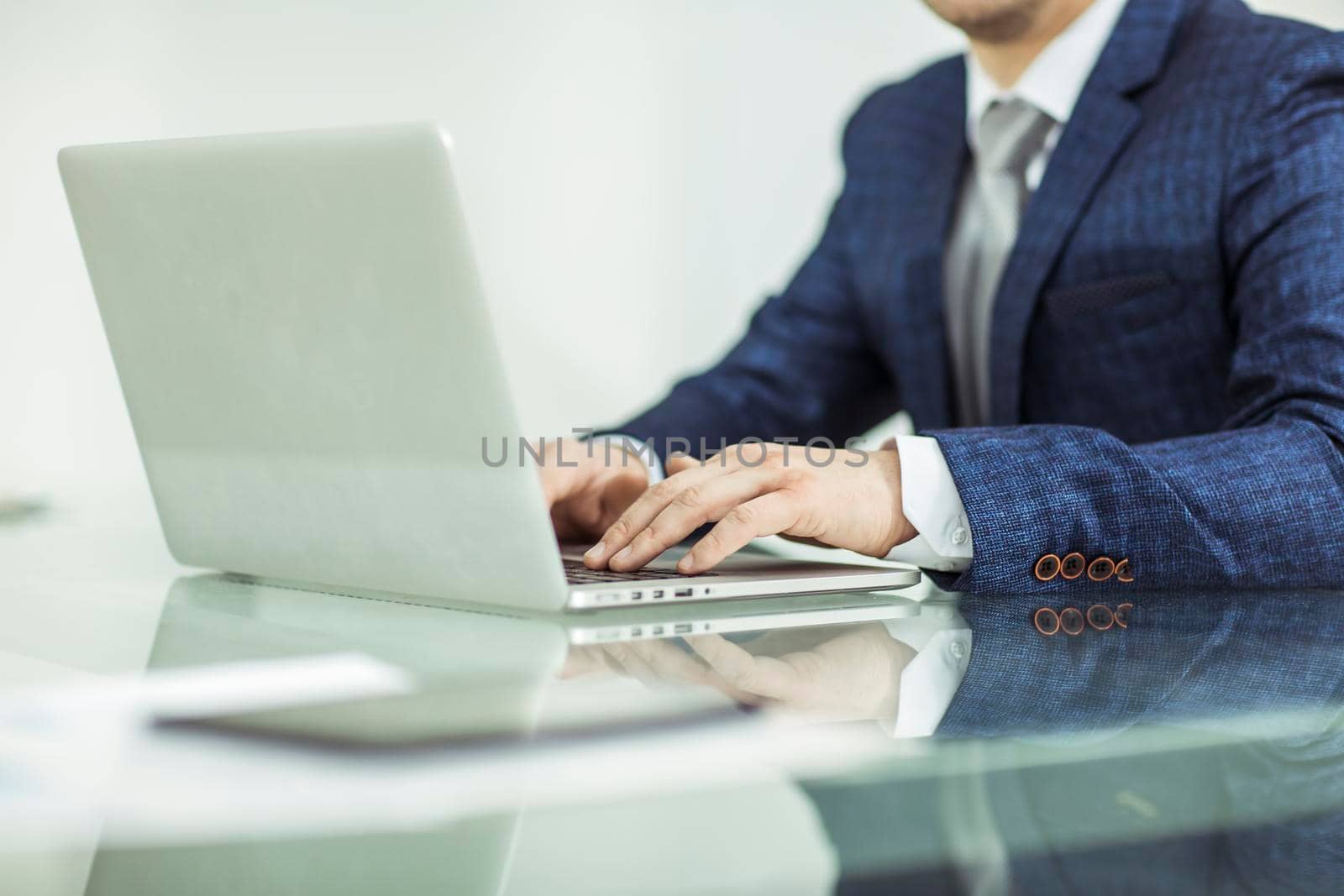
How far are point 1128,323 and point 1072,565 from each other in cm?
63

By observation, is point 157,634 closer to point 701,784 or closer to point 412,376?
point 412,376

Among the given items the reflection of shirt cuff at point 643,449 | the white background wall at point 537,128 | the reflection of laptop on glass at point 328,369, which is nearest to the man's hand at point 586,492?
the reflection of shirt cuff at point 643,449

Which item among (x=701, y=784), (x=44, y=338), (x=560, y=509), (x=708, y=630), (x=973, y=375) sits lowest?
(x=44, y=338)

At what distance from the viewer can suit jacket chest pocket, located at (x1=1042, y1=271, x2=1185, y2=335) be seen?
1459 mm

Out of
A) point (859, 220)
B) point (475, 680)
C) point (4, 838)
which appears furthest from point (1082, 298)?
point (4, 838)

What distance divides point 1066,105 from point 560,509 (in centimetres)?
88

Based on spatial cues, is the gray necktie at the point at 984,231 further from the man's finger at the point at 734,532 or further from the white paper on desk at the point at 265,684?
the white paper on desk at the point at 265,684

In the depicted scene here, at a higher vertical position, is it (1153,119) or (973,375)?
(1153,119)

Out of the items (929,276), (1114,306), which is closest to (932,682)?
(1114,306)

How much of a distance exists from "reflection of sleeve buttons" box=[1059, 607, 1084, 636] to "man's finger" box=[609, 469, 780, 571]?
224 millimetres

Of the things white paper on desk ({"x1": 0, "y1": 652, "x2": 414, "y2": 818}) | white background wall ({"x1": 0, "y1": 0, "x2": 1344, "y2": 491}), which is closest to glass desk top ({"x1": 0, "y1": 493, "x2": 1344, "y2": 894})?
white paper on desk ({"x1": 0, "y1": 652, "x2": 414, "y2": 818})

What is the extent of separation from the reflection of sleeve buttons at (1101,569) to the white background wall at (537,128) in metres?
2.55

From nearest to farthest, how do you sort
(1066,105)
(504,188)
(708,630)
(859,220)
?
(708,630) < (1066,105) < (859,220) < (504,188)

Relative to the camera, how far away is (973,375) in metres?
1.75
